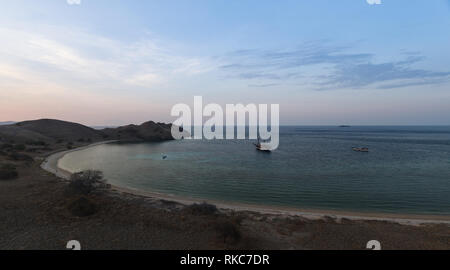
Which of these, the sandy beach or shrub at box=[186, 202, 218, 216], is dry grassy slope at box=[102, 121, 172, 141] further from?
shrub at box=[186, 202, 218, 216]

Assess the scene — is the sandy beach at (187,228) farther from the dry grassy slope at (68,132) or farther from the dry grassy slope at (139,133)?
the dry grassy slope at (139,133)

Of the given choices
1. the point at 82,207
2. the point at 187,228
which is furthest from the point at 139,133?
the point at 187,228

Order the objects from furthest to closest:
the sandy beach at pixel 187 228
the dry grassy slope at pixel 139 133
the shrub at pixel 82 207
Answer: the dry grassy slope at pixel 139 133, the shrub at pixel 82 207, the sandy beach at pixel 187 228

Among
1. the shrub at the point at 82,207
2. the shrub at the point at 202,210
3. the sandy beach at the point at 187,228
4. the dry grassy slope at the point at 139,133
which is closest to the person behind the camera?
the sandy beach at the point at 187,228

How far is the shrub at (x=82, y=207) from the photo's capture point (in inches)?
487

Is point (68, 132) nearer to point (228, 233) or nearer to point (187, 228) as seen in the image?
point (187, 228)

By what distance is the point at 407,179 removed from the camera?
86.0 ft

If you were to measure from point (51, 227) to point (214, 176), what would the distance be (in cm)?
1868

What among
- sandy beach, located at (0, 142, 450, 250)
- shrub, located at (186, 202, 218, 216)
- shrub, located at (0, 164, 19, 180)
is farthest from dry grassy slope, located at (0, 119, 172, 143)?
shrub, located at (186, 202, 218, 216)

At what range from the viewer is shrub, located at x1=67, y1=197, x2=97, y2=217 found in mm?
12379

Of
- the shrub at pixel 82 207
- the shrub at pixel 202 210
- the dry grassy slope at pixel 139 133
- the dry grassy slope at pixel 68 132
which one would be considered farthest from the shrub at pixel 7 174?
the dry grassy slope at pixel 139 133

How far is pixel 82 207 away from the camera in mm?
12578

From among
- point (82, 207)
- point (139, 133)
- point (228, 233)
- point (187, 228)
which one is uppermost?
point (139, 133)
